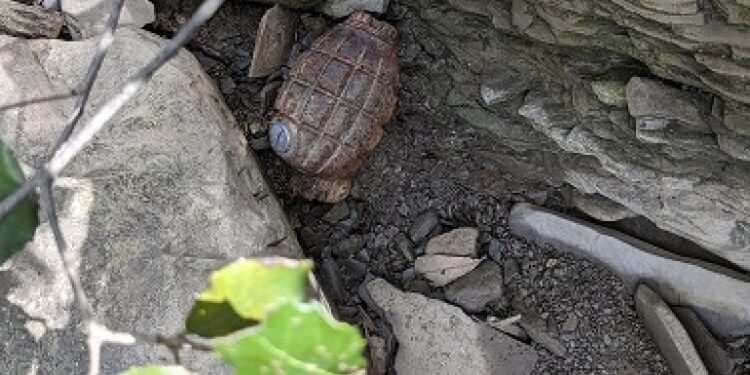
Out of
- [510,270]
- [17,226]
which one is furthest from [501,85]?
[17,226]

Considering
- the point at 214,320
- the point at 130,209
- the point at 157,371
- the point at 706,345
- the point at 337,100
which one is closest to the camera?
the point at 157,371

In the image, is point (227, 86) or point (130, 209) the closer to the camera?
point (130, 209)

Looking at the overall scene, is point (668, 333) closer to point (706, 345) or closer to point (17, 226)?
point (706, 345)

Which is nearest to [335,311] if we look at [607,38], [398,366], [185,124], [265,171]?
[398,366]

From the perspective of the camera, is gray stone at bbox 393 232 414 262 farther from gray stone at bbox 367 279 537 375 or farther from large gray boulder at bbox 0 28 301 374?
large gray boulder at bbox 0 28 301 374

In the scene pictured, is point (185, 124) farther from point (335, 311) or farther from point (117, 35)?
point (335, 311)

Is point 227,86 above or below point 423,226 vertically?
above

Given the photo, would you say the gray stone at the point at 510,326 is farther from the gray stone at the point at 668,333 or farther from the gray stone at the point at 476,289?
the gray stone at the point at 668,333

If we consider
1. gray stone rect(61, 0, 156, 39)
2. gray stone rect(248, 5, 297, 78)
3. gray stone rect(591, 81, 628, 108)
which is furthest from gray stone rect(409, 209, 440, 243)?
gray stone rect(61, 0, 156, 39)
